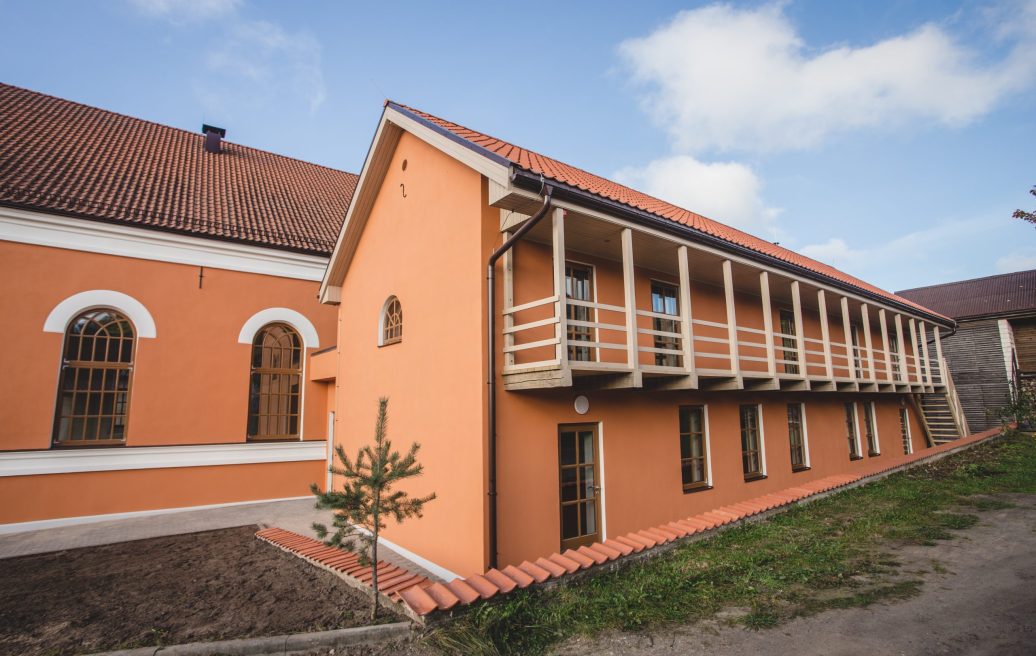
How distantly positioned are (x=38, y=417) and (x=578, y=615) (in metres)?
11.5

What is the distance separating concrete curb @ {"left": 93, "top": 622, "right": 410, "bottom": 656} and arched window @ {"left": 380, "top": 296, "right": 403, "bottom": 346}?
4918 mm

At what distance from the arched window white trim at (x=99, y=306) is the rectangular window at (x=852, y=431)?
17.6 meters

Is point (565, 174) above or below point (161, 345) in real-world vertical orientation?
above

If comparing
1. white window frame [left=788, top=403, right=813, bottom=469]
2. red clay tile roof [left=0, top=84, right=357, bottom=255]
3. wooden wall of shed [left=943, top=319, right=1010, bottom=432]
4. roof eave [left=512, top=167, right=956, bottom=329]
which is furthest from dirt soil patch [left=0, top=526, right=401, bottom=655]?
wooden wall of shed [left=943, top=319, right=1010, bottom=432]

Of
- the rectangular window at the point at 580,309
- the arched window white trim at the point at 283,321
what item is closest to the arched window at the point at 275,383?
the arched window white trim at the point at 283,321

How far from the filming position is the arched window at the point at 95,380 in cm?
1034

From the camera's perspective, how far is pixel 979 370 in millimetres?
20453

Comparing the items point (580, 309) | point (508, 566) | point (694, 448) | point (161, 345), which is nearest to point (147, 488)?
point (161, 345)

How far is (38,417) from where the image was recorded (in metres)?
9.93

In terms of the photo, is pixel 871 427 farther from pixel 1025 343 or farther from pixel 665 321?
pixel 1025 343

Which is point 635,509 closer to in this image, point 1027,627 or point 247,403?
point 1027,627

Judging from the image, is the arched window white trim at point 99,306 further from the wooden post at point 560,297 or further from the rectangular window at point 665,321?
the rectangular window at point 665,321

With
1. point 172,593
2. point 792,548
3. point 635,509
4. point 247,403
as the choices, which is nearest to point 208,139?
point 247,403

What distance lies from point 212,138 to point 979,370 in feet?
99.1
